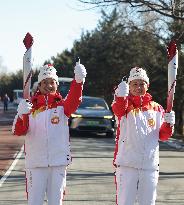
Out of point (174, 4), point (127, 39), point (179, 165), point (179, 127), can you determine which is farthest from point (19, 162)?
point (127, 39)

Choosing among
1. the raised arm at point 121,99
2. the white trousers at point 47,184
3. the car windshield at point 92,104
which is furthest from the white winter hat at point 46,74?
the car windshield at point 92,104

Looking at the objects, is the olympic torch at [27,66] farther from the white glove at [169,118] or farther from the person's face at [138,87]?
the white glove at [169,118]

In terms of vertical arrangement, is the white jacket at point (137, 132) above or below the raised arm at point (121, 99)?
below

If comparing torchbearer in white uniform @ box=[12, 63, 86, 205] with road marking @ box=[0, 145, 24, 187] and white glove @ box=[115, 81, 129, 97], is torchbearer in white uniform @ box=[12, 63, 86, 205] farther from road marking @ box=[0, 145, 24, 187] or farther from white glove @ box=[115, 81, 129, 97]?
road marking @ box=[0, 145, 24, 187]

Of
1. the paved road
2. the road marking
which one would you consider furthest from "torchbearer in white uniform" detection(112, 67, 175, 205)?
the road marking

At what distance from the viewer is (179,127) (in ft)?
106

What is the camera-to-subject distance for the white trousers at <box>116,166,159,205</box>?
17.7 feet

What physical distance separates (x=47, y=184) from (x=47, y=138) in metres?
0.47

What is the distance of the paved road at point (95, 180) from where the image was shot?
319 inches

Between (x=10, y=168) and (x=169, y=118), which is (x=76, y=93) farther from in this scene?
(x=10, y=168)

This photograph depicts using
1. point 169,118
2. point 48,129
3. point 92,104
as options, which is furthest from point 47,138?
point 92,104

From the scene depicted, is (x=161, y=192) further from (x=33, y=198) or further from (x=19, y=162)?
(x=19, y=162)

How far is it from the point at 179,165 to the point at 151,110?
727 centimetres

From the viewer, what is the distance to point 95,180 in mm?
9867
